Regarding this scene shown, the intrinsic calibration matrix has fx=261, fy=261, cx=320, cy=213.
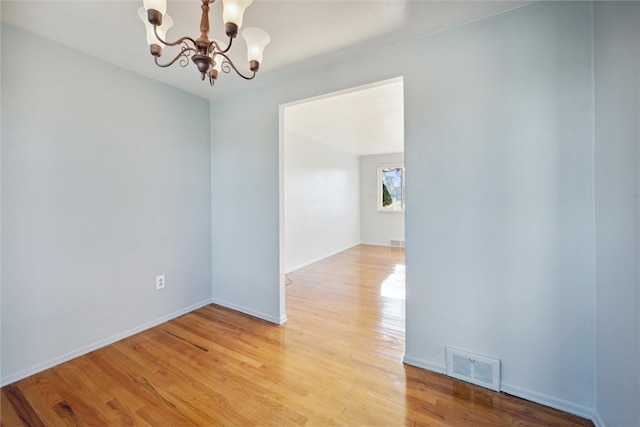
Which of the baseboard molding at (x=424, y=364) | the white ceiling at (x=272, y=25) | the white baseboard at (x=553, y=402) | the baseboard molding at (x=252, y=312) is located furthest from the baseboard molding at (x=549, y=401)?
the white ceiling at (x=272, y=25)

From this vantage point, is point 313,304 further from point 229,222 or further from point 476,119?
point 476,119

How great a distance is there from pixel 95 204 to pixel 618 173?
3.33m

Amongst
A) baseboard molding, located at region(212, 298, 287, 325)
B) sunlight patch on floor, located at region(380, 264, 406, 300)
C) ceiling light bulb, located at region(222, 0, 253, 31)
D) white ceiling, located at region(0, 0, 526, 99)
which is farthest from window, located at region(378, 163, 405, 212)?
ceiling light bulb, located at region(222, 0, 253, 31)

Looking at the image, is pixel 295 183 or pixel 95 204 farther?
pixel 295 183

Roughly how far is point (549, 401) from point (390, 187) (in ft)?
18.8

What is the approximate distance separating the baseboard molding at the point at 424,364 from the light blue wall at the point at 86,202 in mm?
2279

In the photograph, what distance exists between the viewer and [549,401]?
1.52m

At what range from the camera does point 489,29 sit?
5.45 feet

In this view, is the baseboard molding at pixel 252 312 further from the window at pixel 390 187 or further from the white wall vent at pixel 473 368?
the window at pixel 390 187

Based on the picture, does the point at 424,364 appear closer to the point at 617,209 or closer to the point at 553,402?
the point at 553,402

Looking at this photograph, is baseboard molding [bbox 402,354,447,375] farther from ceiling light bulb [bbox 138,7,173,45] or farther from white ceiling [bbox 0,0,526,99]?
ceiling light bulb [bbox 138,7,173,45]

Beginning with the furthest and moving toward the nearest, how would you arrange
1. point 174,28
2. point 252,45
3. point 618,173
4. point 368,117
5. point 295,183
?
point 295,183
point 368,117
point 174,28
point 252,45
point 618,173

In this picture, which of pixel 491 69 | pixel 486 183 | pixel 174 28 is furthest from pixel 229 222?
pixel 491 69

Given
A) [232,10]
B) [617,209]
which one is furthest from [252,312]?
[617,209]
